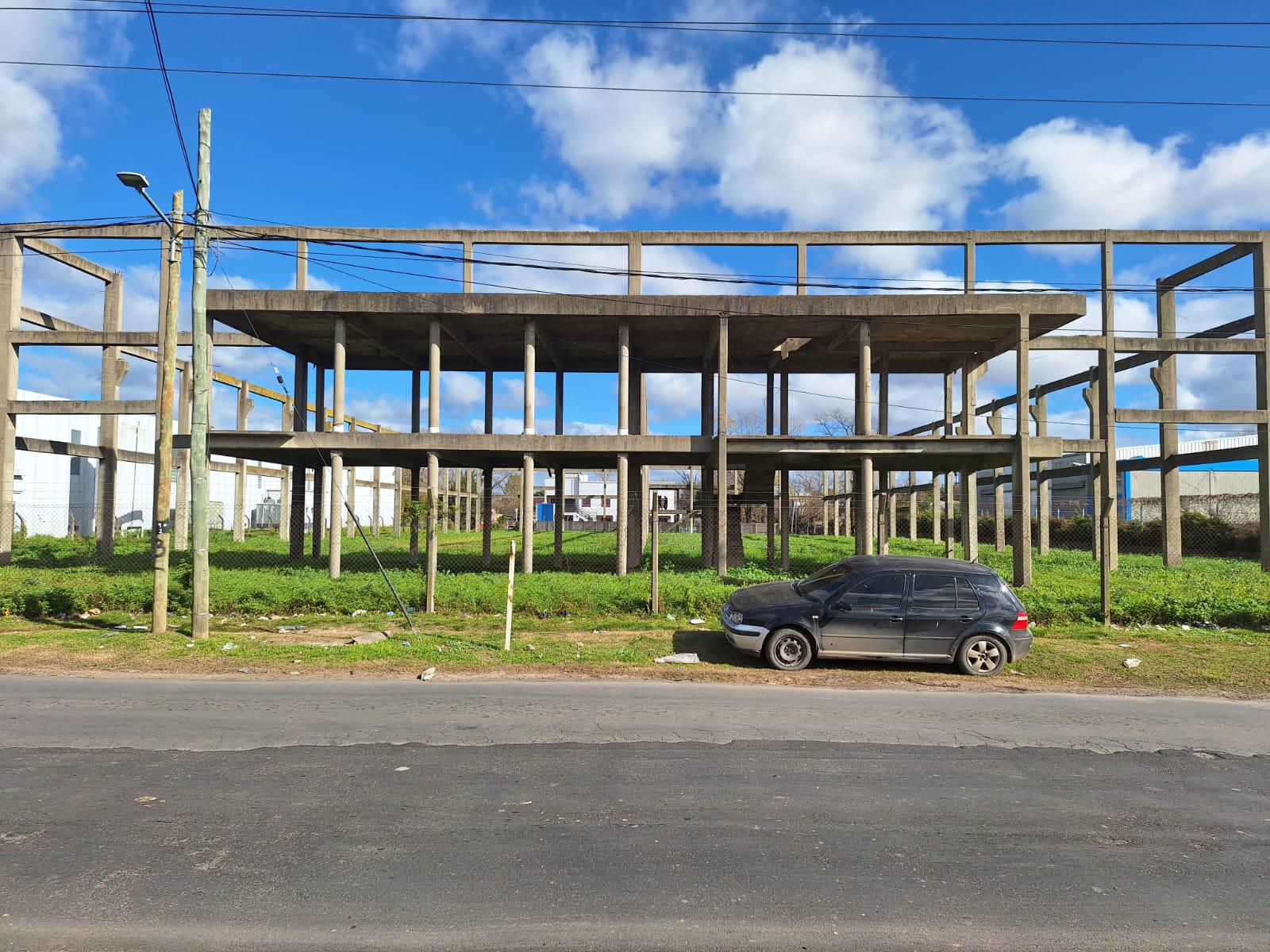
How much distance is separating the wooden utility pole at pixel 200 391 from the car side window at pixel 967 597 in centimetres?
1062

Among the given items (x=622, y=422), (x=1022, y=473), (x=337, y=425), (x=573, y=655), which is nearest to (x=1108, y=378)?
(x=1022, y=473)

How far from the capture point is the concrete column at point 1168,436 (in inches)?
958

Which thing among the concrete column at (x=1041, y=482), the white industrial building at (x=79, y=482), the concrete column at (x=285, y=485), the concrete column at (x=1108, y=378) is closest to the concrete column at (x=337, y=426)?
the white industrial building at (x=79, y=482)

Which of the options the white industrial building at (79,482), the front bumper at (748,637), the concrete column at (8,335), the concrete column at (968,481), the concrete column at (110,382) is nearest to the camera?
the front bumper at (748,637)

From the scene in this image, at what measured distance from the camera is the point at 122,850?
14.3ft

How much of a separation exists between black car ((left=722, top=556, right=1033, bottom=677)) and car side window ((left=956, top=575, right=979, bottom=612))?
0.03 feet

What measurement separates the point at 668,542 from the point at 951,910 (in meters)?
25.0

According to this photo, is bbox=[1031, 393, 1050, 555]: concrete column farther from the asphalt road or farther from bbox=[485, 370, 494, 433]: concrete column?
the asphalt road

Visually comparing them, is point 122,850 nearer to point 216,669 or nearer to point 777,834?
point 777,834

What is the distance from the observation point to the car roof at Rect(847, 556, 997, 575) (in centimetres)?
1031

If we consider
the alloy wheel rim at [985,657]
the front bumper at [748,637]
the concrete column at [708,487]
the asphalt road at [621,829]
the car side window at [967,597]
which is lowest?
the asphalt road at [621,829]

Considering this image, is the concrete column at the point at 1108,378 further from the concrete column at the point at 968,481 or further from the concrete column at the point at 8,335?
the concrete column at the point at 8,335

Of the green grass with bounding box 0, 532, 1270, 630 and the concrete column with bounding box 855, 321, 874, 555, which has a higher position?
the concrete column with bounding box 855, 321, 874, 555

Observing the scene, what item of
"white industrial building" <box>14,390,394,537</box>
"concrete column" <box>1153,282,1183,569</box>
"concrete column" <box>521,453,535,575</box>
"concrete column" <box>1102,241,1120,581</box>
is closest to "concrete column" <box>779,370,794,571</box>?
A: "concrete column" <box>521,453,535,575</box>
